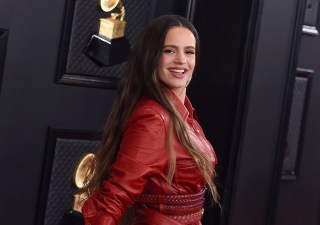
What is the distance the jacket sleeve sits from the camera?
1810mm

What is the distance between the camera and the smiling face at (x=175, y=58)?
2.00 metres

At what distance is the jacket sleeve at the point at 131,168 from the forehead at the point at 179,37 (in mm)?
200

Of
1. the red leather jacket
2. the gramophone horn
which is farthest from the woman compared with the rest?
the gramophone horn

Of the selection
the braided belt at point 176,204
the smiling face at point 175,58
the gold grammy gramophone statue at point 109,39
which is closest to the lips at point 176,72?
the smiling face at point 175,58

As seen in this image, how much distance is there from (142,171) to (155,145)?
0.07 m

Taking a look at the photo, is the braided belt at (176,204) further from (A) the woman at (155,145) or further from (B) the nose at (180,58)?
(B) the nose at (180,58)

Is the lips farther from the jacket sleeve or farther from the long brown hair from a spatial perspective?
the jacket sleeve

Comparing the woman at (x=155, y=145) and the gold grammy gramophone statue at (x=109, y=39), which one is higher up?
the gold grammy gramophone statue at (x=109, y=39)

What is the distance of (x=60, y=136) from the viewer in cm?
269

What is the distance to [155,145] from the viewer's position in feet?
6.13

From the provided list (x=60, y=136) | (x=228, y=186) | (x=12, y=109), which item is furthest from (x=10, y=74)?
(x=228, y=186)

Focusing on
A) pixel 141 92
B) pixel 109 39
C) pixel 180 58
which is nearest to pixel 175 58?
pixel 180 58

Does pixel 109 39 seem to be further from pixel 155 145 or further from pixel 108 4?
pixel 155 145

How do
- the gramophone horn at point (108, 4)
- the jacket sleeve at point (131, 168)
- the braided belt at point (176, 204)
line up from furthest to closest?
the gramophone horn at point (108, 4)
the braided belt at point (176, 204)
the jacket sleeve at point (131, 168)
